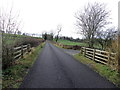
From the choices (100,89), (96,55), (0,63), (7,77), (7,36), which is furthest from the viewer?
(96,55)

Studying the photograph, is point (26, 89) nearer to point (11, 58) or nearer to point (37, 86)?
point (37, 86)

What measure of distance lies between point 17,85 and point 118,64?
5.02 meters

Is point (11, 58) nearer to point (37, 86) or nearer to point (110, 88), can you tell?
point (37, 86)

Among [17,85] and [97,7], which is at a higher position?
[97,7]

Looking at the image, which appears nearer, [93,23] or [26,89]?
[26,89]

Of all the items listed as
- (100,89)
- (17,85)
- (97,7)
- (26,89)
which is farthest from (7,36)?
(97,7)

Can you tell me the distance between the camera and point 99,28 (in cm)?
1780

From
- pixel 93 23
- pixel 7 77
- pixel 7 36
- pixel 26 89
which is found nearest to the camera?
pixel 26 89

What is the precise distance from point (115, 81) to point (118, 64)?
4.72 feet

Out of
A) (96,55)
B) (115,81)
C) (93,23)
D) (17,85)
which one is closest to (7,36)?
(17,85)

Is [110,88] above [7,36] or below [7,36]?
below

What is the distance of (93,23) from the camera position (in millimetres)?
17250

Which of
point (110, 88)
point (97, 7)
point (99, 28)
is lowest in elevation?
point (110, 88)

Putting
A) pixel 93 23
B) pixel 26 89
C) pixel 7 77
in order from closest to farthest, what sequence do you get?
pixel 26 89
pixel 7 77
pixel 93 23
